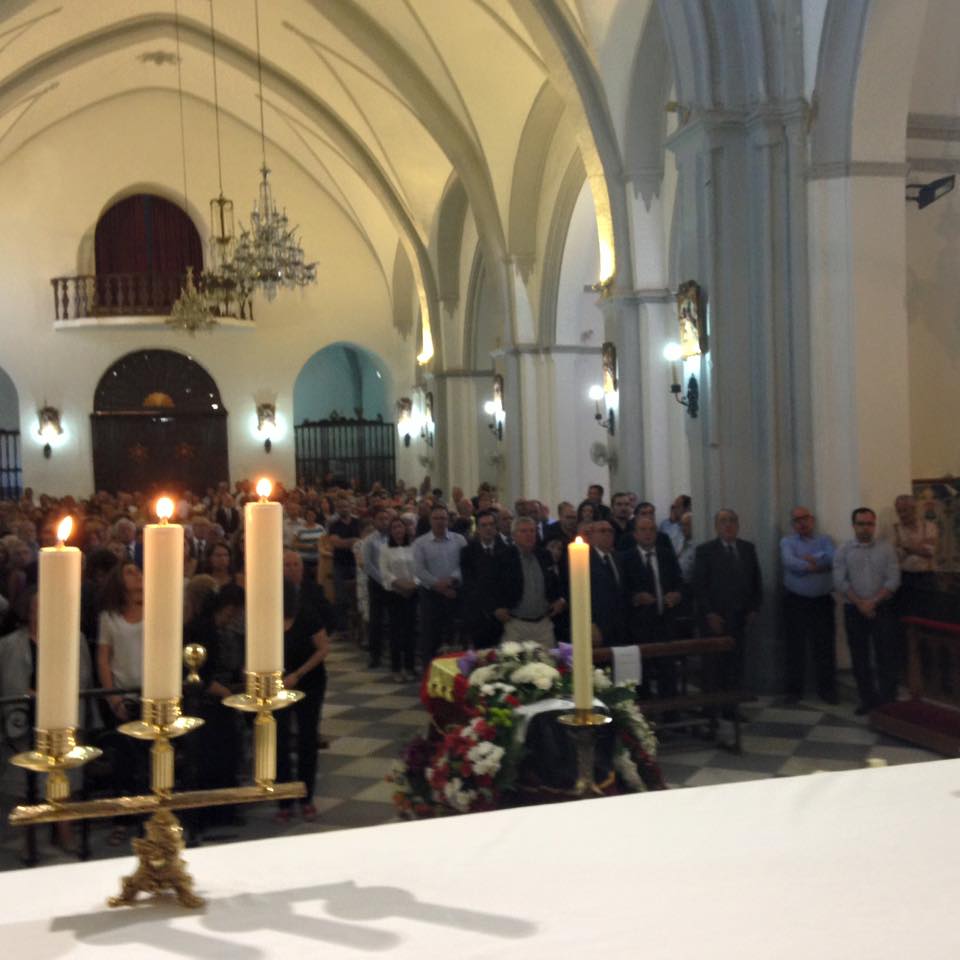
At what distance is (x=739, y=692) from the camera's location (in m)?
7.39

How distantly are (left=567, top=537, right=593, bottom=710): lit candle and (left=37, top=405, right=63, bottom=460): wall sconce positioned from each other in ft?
79.3

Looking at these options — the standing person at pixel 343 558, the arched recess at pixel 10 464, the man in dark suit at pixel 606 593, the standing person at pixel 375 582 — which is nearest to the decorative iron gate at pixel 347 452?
the arched recess at pixel 10 464

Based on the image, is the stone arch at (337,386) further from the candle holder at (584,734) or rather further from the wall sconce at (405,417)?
the candle holder at (584,734)

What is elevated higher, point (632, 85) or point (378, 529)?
point (632, 85)

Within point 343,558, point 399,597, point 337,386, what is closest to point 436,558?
point 399,597

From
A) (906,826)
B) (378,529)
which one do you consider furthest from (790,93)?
(906,826)

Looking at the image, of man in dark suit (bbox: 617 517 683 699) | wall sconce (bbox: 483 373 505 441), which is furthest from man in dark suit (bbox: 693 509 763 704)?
wall sconce (bbox: 483 373 505 441)

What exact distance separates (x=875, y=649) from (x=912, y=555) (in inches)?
29.6

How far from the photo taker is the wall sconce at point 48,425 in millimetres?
24625

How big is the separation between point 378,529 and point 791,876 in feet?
30.4

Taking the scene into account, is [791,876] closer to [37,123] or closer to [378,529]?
[378,529]

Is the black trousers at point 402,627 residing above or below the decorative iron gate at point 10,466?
below

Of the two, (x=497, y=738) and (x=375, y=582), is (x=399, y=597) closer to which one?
(x=375, y=582)

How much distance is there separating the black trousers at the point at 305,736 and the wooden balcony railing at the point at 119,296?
1881 cm
